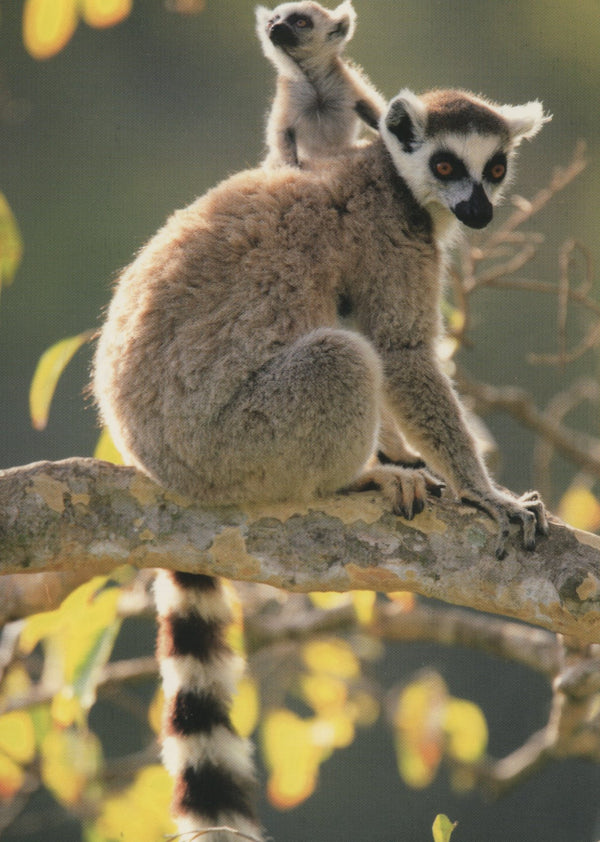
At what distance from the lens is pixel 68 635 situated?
3111mm

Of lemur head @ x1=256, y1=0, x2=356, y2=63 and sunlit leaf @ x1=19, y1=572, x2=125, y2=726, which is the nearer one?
sunlit leaf @ x1=19, y1=572, x2=125, y2=726

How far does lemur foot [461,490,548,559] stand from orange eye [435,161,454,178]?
3.76 feet

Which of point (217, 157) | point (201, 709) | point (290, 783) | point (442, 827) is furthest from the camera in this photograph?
point (217, 157)

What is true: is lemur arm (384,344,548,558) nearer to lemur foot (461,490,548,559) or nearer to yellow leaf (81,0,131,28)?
lemur foot (461,490,548,559)

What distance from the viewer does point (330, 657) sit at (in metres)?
4.48

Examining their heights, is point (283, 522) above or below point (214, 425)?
below

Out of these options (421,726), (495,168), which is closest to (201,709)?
(421,726)

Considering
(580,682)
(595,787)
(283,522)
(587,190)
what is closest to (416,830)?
(595,787)

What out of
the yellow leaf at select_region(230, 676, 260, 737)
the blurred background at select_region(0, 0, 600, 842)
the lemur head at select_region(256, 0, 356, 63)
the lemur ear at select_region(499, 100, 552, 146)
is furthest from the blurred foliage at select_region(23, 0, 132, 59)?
the blurred background at select_region(0, 0, 600, 842)

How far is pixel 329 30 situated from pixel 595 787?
500 centimetres

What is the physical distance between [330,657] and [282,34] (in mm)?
2765

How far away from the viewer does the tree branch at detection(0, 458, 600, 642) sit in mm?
2512

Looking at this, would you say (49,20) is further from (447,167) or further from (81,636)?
(81,636)

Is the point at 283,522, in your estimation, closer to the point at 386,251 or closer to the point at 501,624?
the point at 386,251
